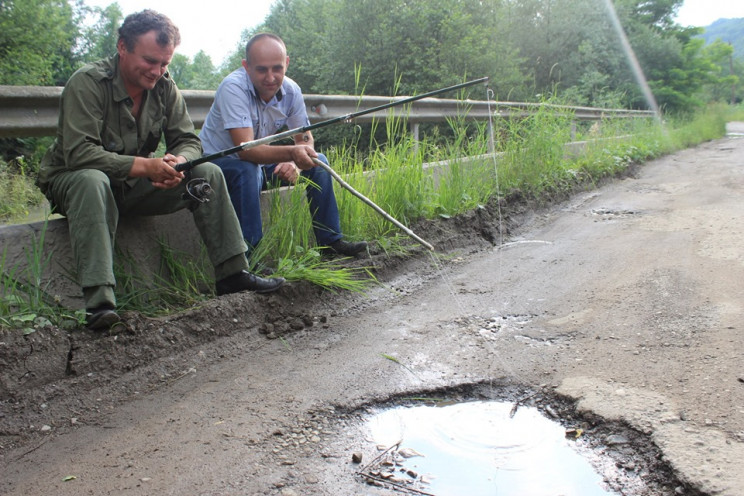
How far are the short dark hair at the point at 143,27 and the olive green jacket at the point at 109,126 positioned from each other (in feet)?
0.47

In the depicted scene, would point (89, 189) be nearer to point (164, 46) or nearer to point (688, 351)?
point (164, 46)

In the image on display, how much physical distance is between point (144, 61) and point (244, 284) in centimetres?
127

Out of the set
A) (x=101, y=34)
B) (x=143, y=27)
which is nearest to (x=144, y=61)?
(x=143, y=27)

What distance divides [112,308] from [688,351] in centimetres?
259

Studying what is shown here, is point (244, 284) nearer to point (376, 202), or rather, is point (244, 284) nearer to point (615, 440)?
point (376, 202)

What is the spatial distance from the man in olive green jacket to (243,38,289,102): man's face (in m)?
0.64

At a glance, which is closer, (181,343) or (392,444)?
(392,444)

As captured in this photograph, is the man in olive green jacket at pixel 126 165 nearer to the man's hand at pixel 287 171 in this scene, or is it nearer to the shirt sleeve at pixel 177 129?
the shirt sleeve at pixel 177 129


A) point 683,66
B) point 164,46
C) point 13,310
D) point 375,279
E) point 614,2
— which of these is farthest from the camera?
point 683,66

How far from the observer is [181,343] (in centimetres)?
312

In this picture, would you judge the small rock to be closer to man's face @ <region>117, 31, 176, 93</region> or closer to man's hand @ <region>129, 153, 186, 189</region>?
man's hand @ <region>129, 153, 186, 189</region>

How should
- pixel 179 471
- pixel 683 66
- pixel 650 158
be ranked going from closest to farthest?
pixel 179 471 < pixel 650 158 < pixel 683 66

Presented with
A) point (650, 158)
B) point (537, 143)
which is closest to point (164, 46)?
point (537, 143)

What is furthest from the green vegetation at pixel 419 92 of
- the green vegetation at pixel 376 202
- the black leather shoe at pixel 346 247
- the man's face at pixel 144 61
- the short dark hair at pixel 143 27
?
the short dark hair at pixel 143 27
